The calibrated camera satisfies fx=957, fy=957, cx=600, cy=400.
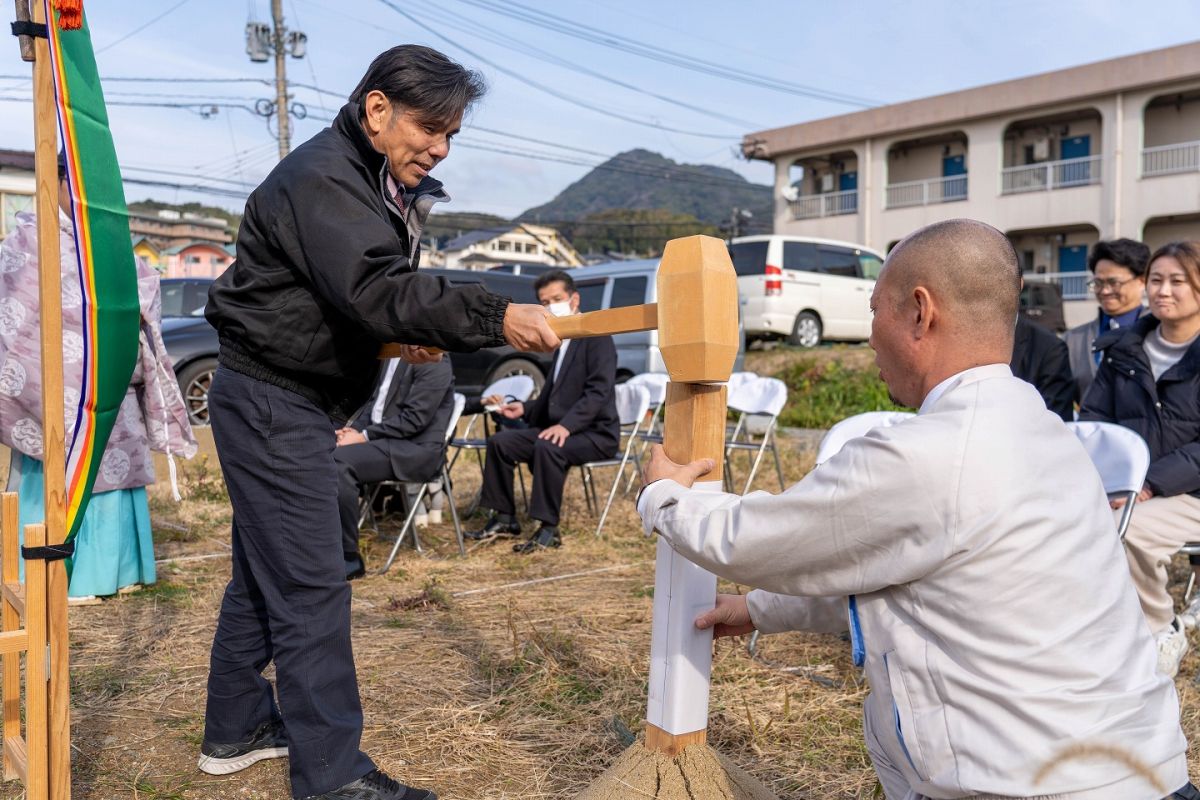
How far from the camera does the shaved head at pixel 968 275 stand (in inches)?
54.8

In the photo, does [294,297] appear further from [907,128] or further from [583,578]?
[907,128]

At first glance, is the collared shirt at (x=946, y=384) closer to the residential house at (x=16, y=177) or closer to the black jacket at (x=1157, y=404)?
the black jacket at (x=1157, y=404)

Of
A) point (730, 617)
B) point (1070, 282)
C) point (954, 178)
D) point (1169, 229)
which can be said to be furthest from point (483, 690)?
point (954, 178)

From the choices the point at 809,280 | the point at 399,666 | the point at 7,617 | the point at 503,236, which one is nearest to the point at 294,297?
the point at 7,617

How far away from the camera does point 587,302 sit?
11.5 meters

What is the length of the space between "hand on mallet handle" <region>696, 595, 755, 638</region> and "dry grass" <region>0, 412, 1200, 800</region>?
102cm

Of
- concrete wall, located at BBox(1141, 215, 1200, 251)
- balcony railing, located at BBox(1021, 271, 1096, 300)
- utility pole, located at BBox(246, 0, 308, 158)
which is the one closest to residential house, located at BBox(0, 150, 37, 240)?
utility pole, located at BBox(246, 0, 308, 158)

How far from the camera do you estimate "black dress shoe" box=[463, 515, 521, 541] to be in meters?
5.84

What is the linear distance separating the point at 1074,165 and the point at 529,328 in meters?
23.9

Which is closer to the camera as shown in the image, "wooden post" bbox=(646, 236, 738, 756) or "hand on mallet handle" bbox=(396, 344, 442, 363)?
"wooden post" bbox=(646, 236, 738, 756)

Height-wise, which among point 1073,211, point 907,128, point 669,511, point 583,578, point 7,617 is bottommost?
point 583,578

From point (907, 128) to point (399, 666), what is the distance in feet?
77.6

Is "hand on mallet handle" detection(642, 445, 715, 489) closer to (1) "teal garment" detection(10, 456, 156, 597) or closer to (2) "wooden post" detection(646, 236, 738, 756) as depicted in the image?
(2) "wooden post" detection(646, 236, 738, 756)

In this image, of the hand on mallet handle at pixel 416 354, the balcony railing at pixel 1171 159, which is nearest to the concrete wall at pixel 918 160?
the balcony railing at pixel 1171 159
